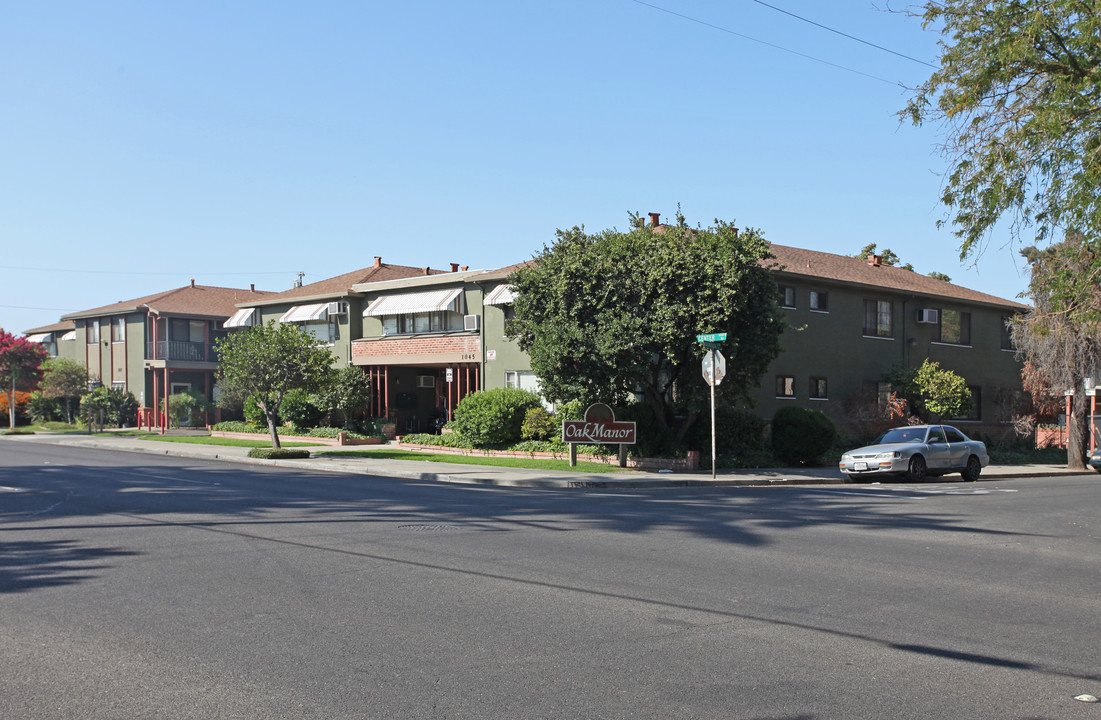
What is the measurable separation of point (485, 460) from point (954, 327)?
22.0 metres

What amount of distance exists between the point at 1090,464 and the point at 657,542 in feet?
88.2

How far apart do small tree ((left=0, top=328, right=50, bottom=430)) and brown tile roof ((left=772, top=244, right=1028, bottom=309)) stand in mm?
37283

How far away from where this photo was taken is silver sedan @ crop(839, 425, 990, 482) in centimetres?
2361

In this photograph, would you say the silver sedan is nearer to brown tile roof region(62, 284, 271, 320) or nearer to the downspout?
the downspout

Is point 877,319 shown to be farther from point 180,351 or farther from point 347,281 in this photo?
point 180,351

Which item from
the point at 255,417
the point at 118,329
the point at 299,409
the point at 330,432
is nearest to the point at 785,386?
the point at 330,432

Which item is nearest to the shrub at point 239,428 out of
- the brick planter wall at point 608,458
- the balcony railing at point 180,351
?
the balcony railing at point 180,351

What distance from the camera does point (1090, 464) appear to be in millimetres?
32281

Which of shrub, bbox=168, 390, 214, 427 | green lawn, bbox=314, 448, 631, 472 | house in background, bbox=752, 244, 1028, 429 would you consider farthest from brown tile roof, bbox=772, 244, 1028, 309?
shrub, bbox=168, 390, 214, 427

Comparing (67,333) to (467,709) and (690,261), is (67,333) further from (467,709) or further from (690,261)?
(467,709)

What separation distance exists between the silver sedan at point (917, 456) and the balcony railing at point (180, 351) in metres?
37.1

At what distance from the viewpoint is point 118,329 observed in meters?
53.1

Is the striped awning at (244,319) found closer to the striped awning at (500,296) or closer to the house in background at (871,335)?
the striped awning at (500,296)

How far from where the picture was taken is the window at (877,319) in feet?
117
